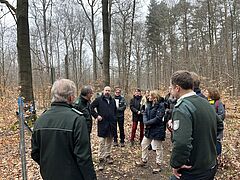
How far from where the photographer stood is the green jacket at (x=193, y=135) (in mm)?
2563

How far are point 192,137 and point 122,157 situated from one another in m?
4.48

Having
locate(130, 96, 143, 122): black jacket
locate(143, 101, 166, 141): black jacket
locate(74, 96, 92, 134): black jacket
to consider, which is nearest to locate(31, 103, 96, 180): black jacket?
locate(74, 96, 92, 134): black jacket

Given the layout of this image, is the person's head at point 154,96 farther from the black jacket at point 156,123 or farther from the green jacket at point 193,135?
the green jacket at point 193,135

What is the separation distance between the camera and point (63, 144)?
265 centimetres

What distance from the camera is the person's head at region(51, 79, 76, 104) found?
2795mm

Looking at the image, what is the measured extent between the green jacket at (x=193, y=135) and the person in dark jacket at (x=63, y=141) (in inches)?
37.5

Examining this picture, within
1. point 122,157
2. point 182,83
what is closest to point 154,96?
point 122,157

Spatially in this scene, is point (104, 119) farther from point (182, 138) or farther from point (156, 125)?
point (182, 138)

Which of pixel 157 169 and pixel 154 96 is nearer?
pixel 157 169

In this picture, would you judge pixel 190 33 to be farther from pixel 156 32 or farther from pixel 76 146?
pixel 76 146

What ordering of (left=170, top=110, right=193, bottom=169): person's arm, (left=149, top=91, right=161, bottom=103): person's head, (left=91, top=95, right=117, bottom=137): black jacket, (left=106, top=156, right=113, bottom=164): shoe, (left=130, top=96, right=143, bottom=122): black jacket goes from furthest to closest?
(left=130, top=96, right=143, bottom=122): black jacket, (left=106, top=156, right=113, bottom=164): shoe, (left=91, top=95, right=117, bottom=137): black jacket, (left=149, top=91, right=161, bottom=103): person's head, (left=170, top=110, right=193, bottom=169): person's arm

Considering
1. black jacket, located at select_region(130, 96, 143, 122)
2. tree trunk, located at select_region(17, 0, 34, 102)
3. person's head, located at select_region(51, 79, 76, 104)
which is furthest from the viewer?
tree trunk, located at select_region(17, 0, 34, 102)

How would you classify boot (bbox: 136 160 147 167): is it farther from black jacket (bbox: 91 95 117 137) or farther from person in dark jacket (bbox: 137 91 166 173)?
black jacket (bbox: 91 95 117 137)

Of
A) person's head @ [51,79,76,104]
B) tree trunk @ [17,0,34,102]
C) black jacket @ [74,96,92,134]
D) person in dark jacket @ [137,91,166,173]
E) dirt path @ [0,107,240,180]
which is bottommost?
dirt path @ [0,107,240,180]
